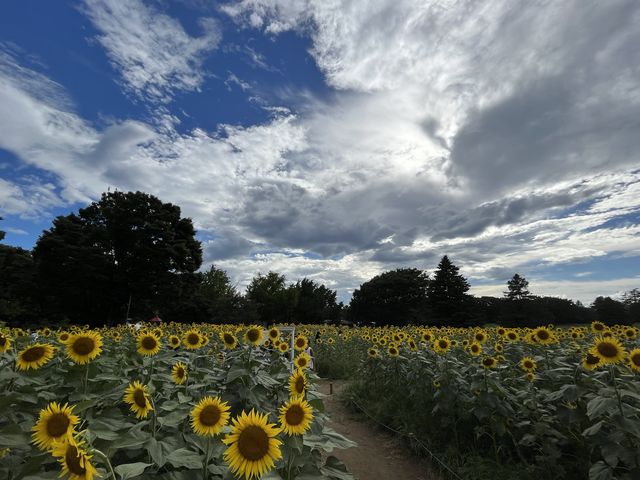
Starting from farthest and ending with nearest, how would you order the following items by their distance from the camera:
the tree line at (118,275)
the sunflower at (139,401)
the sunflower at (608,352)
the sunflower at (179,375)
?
the tree line at (118,275)
the sunflower at (608,352)
the sunflower at (179,375)
the sunflower at (139,401)

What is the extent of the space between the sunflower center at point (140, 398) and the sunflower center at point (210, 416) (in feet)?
1.31

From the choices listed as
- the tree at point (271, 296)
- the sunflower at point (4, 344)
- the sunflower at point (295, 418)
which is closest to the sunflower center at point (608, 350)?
the sunflower at point (295, 418)

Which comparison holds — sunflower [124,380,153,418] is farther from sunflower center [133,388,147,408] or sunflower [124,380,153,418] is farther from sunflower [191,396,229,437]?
sunflower [191,396,229,437]

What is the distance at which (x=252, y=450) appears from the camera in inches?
71.6

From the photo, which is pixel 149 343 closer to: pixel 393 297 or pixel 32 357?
pixel 32 357

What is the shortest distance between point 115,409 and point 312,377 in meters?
1.66

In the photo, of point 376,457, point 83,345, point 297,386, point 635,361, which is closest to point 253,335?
point 297,386

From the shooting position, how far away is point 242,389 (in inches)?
129

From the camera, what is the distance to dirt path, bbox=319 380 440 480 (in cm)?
564

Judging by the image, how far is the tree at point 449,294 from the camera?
164ft

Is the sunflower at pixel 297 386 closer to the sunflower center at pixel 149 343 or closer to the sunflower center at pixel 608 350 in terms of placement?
the sunflower center at pixel 149 343

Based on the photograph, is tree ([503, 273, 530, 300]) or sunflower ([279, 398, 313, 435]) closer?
sunflower ([279, 398, 313, 435])

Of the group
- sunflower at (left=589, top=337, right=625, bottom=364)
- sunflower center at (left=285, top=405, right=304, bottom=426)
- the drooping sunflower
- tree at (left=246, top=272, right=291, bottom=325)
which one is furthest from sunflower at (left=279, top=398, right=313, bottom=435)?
tree at (left=246, top=272, right=291, bottom=325)

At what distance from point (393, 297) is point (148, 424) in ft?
218
